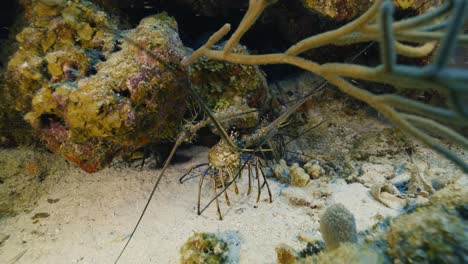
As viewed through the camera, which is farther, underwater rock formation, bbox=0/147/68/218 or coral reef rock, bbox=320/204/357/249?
underwater rock formation, bbox=0/147/68/218

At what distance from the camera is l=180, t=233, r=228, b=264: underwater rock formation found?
207cm

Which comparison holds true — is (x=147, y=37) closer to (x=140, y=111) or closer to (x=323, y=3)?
(x=140, y=111)

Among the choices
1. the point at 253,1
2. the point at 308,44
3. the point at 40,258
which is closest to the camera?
the point at 308,44

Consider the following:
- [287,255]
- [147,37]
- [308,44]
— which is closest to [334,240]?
[287,255]

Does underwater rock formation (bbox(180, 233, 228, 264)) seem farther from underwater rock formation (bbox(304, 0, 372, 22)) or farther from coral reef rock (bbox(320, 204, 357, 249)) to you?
underwater rock formation (bbox(304, 0, 372, 22))

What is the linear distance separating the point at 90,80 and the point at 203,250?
5.73ft

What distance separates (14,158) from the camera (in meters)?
3.17

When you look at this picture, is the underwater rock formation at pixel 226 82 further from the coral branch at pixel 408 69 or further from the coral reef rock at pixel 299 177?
the coral branch at pixel 408 69

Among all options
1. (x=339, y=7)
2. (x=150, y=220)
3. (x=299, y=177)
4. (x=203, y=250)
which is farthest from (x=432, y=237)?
(x=339, y=7)

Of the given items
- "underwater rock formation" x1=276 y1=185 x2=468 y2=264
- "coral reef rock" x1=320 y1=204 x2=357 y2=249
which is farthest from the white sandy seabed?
"underwater rock formation" x1=276 y1=185 x2=468 y2=264

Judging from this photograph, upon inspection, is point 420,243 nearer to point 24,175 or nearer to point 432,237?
point 432,237

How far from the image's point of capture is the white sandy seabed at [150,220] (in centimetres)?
234

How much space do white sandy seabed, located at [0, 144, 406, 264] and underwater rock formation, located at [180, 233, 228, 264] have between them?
16 cm

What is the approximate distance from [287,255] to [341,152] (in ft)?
8.57
